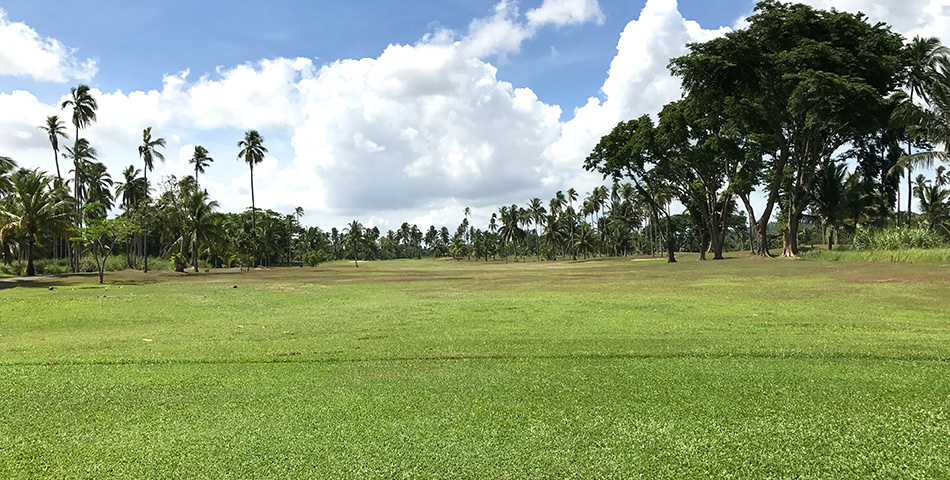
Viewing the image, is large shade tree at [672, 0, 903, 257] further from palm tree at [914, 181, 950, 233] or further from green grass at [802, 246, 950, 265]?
palm tree at [914, 181, 950, 233]

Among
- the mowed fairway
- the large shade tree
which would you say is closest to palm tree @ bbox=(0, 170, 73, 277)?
the mowed fairway

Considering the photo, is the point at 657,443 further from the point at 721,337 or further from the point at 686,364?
the point at 721,337

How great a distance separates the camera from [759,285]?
21750mm

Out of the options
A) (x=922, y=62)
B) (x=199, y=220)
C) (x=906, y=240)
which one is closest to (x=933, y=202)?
(x=922, y=62)

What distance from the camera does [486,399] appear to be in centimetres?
585

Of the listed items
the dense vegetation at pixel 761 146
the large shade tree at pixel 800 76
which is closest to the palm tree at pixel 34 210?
the dense vegetation at pixel 761 146

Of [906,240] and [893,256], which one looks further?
[906,240]

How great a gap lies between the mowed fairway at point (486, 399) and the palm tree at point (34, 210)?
28904 mm

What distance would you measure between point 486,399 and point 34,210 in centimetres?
4234

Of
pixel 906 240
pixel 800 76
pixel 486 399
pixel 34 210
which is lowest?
pixel 486 399

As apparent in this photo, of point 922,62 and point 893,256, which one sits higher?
point 922,62

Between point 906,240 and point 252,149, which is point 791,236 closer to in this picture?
point 906,240

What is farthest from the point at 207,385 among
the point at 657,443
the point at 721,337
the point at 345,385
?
the point at 721,337

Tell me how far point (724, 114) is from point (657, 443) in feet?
147
